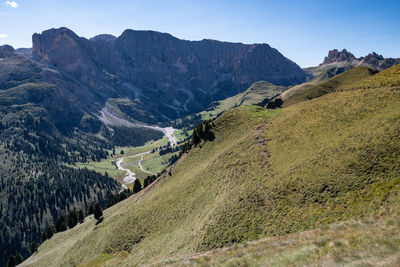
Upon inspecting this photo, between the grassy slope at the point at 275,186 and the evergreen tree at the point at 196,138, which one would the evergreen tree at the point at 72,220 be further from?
the evergreen tree at the point at 196,138

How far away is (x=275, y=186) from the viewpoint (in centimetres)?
3781

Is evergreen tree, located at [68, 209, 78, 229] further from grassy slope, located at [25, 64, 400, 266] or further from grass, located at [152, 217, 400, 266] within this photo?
grass, located at [152, 217, 400, 266]

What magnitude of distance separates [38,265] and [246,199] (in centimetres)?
7691

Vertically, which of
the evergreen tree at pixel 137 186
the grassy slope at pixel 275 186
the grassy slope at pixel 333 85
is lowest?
the evergreen tree at pixel 137 186

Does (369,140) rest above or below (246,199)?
above

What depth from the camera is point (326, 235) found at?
22.3m

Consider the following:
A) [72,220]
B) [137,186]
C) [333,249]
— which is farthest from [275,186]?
[72,220]

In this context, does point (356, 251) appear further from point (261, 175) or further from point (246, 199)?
point (261, 175)

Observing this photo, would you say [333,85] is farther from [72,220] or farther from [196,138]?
[72,220]

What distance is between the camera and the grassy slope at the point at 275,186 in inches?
1185

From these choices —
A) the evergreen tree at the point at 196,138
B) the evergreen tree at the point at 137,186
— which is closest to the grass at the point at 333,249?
the evergreen tree at the point at 196,138

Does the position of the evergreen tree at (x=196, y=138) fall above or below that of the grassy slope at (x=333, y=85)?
below

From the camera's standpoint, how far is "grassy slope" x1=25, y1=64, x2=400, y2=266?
3009 centimetres

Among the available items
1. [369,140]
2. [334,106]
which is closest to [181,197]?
[369,140]
